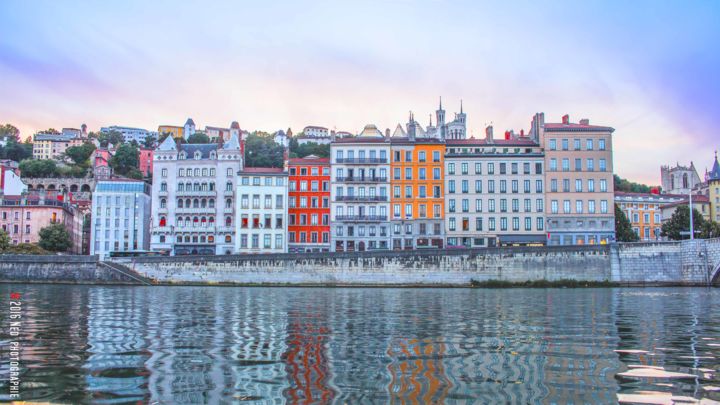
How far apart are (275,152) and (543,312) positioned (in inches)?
5546

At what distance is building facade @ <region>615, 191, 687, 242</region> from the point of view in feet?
357

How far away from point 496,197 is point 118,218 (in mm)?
53629

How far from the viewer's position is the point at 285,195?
83.2 metres

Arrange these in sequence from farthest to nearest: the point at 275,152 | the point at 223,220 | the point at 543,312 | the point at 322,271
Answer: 1. the point at 275,152
2. the point at 223,220
3. the point at 322,271
4. the point at 543,312

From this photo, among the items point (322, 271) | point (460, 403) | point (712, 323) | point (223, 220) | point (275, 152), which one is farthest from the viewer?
point (275, 152)

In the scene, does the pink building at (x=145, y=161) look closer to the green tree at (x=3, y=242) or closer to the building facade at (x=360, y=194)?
the green tree at (x=3, y=242)

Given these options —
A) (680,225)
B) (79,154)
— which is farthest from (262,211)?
(79,154)

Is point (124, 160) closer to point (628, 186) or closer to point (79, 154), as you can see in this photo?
point (79, 154)

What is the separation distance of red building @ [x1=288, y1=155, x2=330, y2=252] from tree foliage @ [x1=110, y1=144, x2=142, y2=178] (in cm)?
9005

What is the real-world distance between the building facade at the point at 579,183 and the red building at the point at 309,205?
96.1 feet

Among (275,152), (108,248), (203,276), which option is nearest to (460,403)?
(203,276)

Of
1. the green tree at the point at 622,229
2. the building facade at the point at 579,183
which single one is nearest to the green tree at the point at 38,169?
the building facade at the point at 579,183

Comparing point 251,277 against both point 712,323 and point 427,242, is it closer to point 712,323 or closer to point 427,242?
point 427,242

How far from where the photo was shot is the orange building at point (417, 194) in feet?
264
